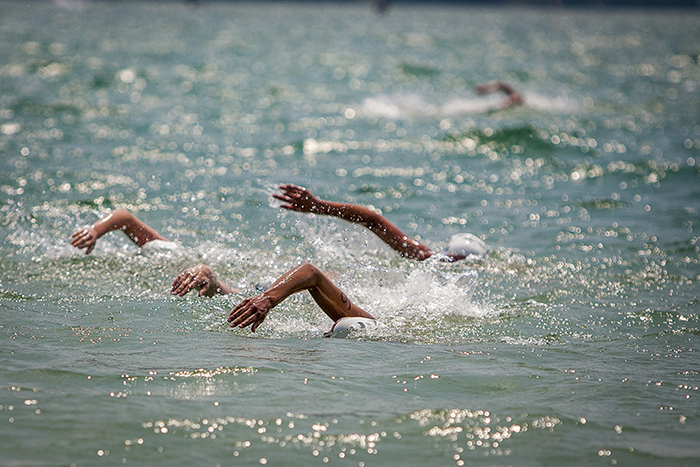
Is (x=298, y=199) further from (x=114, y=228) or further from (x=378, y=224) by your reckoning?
(x=114, y=228)

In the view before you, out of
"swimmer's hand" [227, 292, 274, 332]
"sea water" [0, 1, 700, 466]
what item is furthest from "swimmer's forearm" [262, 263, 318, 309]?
"sea water" [0, 1, 700, 466]

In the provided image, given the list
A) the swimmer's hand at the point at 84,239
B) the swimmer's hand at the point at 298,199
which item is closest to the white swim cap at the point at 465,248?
the swimmer's hand at the point at 298,199

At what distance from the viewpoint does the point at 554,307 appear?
7.65 m

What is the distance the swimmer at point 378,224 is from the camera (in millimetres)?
6979

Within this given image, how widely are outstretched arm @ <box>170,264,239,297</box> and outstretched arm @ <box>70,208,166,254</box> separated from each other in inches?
54.9

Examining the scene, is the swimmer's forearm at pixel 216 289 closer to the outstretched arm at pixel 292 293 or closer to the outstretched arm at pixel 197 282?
the outstretched arm at pixel 197 282

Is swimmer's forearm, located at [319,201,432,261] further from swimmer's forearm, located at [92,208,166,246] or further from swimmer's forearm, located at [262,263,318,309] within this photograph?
swimmer's forearm, located at [92,208,166,246]

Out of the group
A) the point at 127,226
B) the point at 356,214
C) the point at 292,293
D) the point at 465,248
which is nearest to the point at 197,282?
the point at 292,293

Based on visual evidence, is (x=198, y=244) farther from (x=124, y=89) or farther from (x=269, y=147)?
(x=124, y=89)

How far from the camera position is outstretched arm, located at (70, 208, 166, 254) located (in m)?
7.55

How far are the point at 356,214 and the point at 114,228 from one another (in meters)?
2.64

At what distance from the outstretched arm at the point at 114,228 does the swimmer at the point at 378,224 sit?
1.62 m

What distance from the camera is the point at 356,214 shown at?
770 cm

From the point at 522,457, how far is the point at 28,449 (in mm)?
3085
